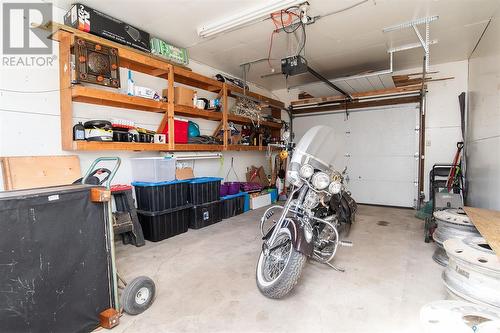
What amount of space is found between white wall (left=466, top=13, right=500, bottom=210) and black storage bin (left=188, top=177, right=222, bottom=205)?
373 centimetres

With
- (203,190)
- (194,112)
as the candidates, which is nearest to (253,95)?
(194,112)

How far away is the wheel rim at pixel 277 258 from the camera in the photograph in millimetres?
2188

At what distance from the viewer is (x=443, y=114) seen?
17.2 ft

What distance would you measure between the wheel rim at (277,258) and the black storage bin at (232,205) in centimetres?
253

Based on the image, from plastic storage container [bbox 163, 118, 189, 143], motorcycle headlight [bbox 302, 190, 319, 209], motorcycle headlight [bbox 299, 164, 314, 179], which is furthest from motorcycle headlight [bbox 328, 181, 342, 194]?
plastic storage container [bbox 163, 118, 189, 143]

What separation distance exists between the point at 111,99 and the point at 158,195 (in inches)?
52.9

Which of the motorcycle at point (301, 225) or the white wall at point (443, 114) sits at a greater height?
the white wall at point (443, 114)

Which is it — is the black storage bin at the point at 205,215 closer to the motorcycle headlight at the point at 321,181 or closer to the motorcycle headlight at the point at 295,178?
the motorcycle headlight at the point at 295,178

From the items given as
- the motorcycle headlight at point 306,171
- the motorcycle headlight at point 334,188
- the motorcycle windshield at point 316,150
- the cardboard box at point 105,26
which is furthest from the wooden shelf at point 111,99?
the motorcycle headlight at point 334,188

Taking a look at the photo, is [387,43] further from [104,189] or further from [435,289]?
[104,189]

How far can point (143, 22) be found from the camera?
3.40 m

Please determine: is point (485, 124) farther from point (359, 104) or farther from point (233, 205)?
point (233, 205)

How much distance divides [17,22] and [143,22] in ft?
4.29

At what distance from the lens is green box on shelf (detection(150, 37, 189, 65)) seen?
3.68 m
